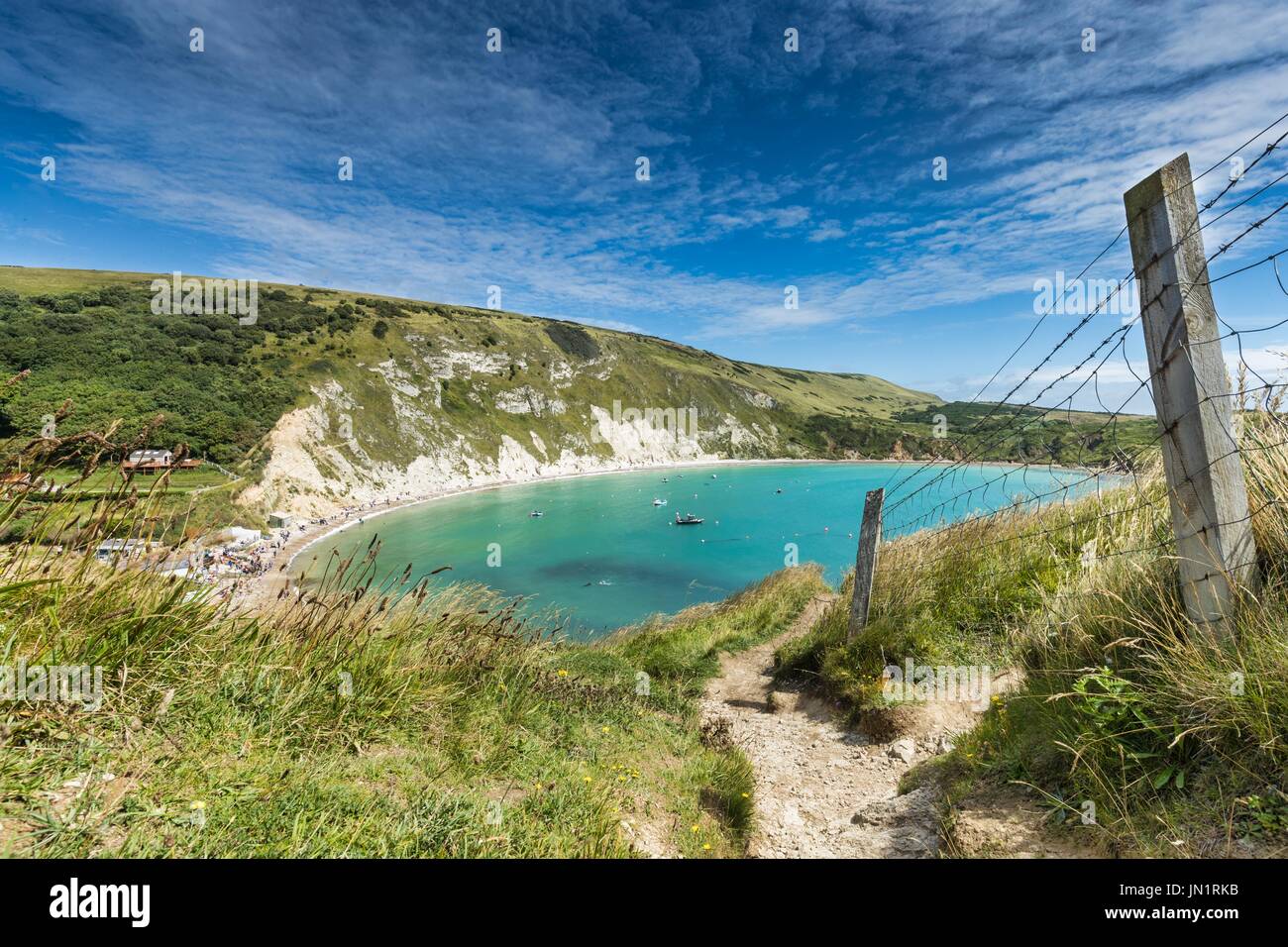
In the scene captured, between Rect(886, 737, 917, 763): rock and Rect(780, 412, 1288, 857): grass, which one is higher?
Rect(780, 412, 1288, 857): grass

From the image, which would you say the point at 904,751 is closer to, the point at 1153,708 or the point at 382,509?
the point at 1153,708

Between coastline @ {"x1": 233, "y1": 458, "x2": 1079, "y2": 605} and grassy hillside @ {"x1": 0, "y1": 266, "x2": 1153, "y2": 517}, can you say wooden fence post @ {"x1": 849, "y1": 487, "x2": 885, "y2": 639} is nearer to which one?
coastline @ {"x1": 233, "y1": 458, "x2": 1079, "y2": 605}

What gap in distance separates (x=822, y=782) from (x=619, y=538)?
63.1m

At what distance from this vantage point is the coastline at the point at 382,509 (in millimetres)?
5907

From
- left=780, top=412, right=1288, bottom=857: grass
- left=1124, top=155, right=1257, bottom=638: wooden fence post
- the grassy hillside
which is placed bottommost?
left=780, top=412, right=1288, bottom=857: grass

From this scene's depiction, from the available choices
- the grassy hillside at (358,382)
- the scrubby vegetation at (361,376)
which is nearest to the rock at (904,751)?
the scrubby vegetation at (361,376)

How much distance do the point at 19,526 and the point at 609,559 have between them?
56.9 metres

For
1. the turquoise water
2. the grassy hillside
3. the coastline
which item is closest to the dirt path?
the coastline

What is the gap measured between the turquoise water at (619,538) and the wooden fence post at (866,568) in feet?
65.2

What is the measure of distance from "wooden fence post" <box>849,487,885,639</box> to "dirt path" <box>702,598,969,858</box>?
1479mm

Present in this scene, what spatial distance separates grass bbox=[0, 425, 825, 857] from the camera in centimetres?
235

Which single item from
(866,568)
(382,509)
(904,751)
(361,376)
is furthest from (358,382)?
(904,751)

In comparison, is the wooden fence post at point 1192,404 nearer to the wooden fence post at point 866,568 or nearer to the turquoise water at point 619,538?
the wooden fence post at point 866,568

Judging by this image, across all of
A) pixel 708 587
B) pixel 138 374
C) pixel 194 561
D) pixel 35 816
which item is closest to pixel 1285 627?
pixel 35 816
